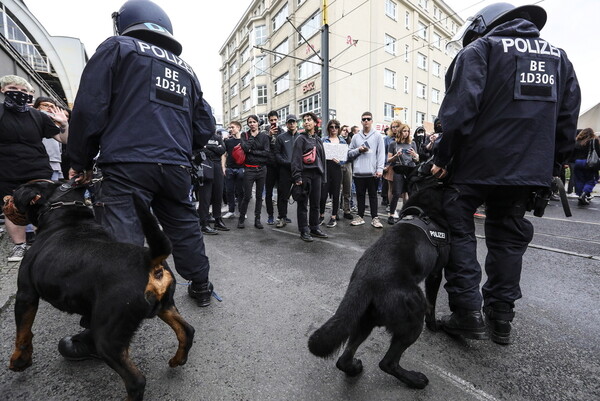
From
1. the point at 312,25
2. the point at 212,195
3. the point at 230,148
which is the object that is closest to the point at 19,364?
the point at 212,195

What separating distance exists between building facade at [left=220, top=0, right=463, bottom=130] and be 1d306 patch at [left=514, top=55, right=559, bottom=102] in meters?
12.8

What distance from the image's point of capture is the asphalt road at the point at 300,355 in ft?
5.23

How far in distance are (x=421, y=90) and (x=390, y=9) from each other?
7487 millimetres

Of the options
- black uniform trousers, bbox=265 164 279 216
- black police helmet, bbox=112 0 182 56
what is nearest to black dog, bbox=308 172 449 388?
black police helmet, bbox=112 0 182 56

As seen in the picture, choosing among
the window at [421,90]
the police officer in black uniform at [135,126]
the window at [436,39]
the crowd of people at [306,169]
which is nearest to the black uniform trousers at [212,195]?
the crowd of people at [306,169]

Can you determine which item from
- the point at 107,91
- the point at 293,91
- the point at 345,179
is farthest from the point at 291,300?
the point at 293,91

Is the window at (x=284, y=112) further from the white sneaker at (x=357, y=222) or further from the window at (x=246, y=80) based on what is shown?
the white sneaker at (x=357, y=222)

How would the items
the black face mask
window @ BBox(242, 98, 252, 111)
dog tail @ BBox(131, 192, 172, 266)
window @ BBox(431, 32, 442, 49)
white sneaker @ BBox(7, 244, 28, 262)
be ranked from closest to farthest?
dog tail @ BBox(131, 192, 172, 266)
the black face mask
white sneaker @ BBox(7, 244, 28, 262)
window @ BBox(431, 32, 442, 49)
window @ BBox(242, 98, 252, 111)

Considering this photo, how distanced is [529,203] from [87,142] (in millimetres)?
3110

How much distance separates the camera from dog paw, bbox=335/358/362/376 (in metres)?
1.68

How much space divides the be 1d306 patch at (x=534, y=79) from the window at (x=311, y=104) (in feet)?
66.6

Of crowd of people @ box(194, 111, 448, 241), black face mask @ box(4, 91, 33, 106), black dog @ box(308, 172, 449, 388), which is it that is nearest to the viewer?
black dog @ box(308, 172, 449, 388)

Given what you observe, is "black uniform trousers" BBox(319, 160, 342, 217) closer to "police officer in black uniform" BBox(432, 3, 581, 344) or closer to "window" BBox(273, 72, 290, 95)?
"police officer in black uniform" BBox(432, 3, 581, 344)

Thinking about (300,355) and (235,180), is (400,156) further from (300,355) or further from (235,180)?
(300,355)
